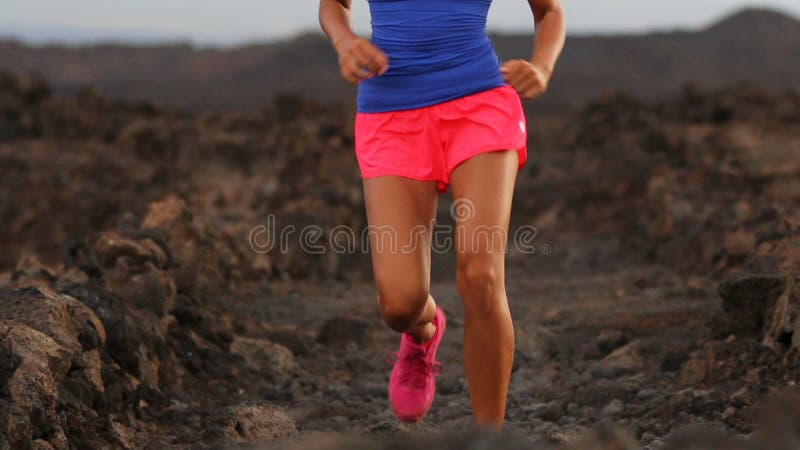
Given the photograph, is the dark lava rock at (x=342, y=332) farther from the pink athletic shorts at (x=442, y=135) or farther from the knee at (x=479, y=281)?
the knee at (x=479, y=281)

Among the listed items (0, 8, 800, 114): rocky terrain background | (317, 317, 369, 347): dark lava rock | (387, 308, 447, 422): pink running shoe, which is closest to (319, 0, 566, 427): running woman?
(387, 308, 447, 422): pink running shoe

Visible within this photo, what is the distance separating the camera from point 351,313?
6.73m

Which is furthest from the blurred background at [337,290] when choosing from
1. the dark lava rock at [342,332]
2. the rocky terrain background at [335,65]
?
the rocky terrain background at [335,65]

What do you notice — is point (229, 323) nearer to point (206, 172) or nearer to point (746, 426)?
point (746, 426)

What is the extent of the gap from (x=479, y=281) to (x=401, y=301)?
37 cm

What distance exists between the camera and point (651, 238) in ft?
30.3

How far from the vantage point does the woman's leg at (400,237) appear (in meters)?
3.54

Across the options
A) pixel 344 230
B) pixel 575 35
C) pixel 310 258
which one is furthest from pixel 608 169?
pixel 575 35

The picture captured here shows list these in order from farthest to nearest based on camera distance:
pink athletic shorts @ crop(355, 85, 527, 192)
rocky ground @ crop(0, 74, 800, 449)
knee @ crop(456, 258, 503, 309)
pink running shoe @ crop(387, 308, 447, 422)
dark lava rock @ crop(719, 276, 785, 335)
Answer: dark lava rock @ crop(719, 276, 785, 335)
pink running shoe @ crop(387, 308, 447, 422)
rocky ground @ crop(0, 74, 800, 449)
pink athletic shorts @ crop(355, 85, 527, 192)
knee @ crop(456, 258, 503, 309)

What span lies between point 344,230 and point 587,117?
8951 mm

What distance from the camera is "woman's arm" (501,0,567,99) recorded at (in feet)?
11.1

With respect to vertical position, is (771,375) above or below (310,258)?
above

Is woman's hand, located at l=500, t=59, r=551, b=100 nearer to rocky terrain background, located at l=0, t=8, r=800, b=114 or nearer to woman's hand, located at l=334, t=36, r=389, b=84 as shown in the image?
woman's hand, located at l=334, t=36, r=389, b=84

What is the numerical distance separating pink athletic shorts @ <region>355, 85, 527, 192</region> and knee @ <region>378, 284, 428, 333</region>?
0.35 m
